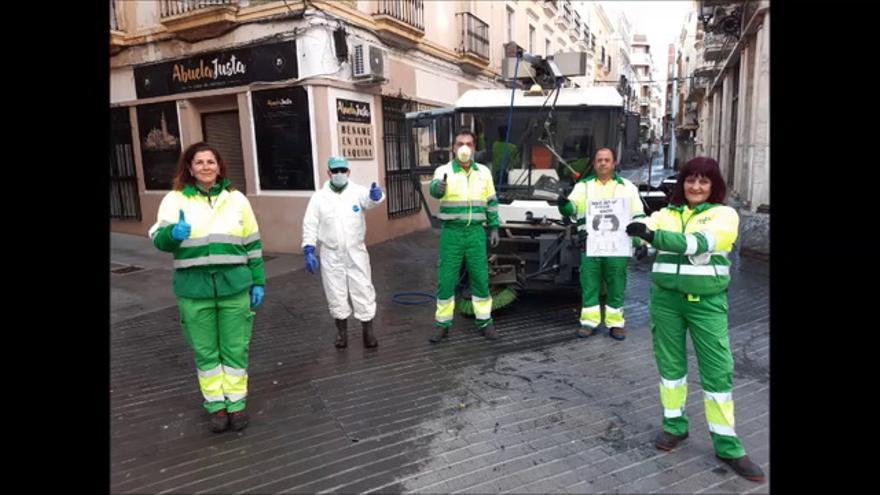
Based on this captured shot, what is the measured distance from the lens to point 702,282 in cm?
304

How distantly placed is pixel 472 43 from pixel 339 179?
37.8ft

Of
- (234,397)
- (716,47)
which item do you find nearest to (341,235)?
(234,397)

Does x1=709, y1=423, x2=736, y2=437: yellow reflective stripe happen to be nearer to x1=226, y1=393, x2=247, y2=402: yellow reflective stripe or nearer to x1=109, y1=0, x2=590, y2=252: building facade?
x1=226, y1=393, x2=247, y2=402: yellow reflective stripe

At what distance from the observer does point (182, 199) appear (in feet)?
11.6

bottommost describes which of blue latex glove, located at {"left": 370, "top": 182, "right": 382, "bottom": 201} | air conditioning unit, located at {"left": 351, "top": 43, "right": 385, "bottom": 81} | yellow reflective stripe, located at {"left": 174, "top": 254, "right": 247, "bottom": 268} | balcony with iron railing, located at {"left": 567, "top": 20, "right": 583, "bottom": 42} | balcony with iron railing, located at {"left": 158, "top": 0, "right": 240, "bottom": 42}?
yellow reflective stripe, located at {"left": 174, "top": 254, "right": 247, "bottom": 268}

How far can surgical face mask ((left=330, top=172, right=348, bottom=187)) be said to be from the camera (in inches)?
195

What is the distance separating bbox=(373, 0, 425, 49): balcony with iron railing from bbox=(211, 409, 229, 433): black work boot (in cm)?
905

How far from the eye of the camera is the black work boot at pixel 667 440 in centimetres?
324

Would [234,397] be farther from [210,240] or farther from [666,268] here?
[666,268]

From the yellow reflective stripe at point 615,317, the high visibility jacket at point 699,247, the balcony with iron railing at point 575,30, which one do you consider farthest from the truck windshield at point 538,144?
the balcony with iron railing at point 575,30

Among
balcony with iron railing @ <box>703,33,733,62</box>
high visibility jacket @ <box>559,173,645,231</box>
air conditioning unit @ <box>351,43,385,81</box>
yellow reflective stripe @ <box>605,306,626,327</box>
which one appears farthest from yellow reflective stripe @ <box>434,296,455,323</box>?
balcony with iron railing @ <box>703,33,733,62</box>

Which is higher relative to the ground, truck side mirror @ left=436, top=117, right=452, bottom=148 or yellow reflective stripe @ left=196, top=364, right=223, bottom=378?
truck side mirror @ left=436, top=117, right=452, bottom=148

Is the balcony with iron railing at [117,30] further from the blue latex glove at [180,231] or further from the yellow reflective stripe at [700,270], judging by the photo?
the yellow reflective stripe at [700,270]

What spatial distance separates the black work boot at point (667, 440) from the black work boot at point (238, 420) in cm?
261
